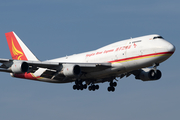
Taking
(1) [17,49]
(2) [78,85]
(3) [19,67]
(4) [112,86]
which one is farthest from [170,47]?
(1) [17,49]

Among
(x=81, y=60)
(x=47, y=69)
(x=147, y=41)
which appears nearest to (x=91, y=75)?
(x=81, y=60)

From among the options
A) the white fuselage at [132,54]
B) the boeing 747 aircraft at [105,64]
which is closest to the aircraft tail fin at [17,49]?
the boeing 747 aircraft at [105,64]

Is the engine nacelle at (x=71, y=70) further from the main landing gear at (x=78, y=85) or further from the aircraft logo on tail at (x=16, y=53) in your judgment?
the aircraft logo on tail at (x=16, y=53)

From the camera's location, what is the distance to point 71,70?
4834cm

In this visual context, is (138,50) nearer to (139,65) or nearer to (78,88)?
(139,65)

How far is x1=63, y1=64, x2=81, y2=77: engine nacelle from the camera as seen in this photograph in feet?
159

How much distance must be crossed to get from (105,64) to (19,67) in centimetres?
1166

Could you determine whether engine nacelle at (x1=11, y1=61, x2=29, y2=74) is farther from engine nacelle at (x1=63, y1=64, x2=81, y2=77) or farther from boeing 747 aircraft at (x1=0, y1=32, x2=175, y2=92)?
engine nacelle at (x1=63, y1=64, x2=81, y2=77)

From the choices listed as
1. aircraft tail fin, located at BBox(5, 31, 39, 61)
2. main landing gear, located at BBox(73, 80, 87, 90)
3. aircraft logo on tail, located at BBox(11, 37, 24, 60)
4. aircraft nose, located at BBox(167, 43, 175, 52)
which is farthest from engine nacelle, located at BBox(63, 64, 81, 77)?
aircraft logo on tail, located at BBox(11, 37, 24, 60)

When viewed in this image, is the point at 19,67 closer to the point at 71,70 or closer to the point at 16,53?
the point at 71,70

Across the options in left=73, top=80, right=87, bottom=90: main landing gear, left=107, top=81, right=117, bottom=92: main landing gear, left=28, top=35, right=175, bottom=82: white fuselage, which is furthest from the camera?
left=107, top=81, right=117, bottom=92: main landing gear

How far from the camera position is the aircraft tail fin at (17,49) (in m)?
61.5

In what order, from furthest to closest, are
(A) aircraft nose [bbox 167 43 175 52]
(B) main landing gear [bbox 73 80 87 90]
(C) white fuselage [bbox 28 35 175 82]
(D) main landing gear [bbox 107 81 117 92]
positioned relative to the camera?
(D) main landing gear [bbox 107 81 117 92] → (B) main landing gear [bbox 73 80 87 90] → (C) white fuselage [bbox 28 35 175 82] → (A) aircraft nose [bbox 167 43 175 52]

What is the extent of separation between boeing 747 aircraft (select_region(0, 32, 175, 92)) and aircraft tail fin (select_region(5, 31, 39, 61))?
17.4 feet
